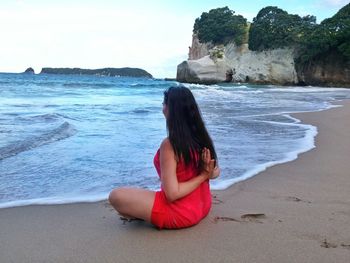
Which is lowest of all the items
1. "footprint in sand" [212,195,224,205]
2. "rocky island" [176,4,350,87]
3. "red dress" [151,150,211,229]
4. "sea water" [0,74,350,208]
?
"sea water" [0,74,350,208]

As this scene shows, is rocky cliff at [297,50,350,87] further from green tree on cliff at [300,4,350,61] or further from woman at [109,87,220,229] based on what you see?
woman at [109,87,220,229]

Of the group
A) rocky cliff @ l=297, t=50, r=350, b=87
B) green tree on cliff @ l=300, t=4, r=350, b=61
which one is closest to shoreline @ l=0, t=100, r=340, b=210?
green tree on cliff @ l=300, t=4, r=350, b=61

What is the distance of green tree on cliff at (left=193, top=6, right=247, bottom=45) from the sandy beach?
2275 inches

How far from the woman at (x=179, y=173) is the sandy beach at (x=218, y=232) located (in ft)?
0.39

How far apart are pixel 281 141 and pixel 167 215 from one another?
4.93m

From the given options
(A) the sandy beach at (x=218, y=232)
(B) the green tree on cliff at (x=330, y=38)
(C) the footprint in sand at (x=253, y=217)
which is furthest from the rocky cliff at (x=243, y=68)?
(C) the footprint in sand at (x=253, y=217)

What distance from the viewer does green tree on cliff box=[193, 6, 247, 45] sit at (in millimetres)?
63194

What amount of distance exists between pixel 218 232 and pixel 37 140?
5501 millimetres

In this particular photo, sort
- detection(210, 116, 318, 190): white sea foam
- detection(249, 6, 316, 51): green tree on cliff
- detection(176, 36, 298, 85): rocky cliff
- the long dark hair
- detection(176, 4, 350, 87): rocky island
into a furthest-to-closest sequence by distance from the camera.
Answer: detection(249, 6, 316, 51): green tree on cliff → detection(176, 36, 298, 85): rocky cliff → detection(176, 4, 350, 87): rocky island → detection(210, 116, 318, 190): white sea foam → the long dark hair

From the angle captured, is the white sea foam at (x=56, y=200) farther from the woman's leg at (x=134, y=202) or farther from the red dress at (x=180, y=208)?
the red dress at (x=180, y=208)

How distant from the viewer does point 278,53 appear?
54531 millimetres

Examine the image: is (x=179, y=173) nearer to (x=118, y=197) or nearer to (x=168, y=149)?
(x=168, y=149)

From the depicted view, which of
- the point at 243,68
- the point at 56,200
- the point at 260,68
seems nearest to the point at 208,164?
the point at 56,200

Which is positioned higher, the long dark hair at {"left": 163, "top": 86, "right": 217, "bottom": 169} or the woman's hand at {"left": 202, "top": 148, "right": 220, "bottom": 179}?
the long dark hair at {"left": 163, "top": 86, "right": 217, "bottom": 169}
